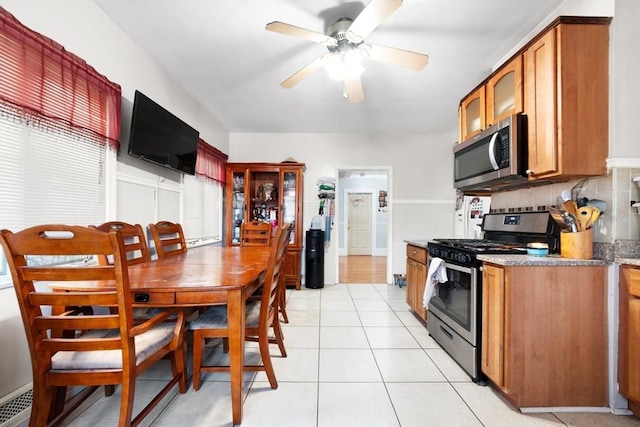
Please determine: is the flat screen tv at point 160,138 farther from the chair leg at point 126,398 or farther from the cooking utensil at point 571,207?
the cooking utensil at point 571,207

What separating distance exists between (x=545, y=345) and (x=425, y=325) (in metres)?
1.25

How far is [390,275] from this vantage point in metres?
4.48

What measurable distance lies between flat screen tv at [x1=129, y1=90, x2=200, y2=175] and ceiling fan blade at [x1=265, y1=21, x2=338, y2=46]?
1198 mm

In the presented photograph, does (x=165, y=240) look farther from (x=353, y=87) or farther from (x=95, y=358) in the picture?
(x=353, y=87)

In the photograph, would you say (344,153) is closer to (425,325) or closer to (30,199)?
(425,325)

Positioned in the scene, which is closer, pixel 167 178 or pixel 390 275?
pixel 167 178

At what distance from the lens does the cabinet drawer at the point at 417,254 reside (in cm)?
261

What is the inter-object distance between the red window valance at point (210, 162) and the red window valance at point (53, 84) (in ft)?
4.61

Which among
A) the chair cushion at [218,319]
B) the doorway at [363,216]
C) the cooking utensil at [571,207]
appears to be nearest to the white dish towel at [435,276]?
the cooking utensil at [571,207]

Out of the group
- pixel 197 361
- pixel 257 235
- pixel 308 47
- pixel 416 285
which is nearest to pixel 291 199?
pixel 257 235

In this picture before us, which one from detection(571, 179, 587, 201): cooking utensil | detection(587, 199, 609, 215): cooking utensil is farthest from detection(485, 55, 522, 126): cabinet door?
detection(587, 199, 609, 215): cooking utensil

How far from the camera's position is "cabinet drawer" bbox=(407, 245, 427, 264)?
8.55 feet

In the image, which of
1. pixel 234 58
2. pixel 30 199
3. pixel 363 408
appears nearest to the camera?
pixel 30 199

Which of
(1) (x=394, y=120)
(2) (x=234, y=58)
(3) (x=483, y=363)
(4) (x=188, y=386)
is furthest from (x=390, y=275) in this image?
(2) (x=234, y=58)
